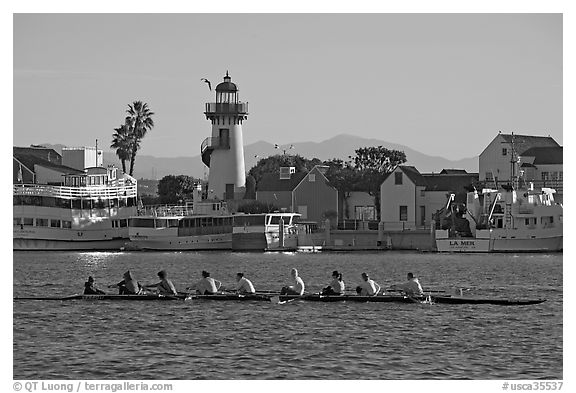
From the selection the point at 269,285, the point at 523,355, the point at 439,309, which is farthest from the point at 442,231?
the point at 523,355

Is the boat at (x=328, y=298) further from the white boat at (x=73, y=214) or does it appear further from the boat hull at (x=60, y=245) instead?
the boat hull at (x=60, y=245)

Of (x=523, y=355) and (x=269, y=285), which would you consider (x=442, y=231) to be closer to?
(x=269, y=285)

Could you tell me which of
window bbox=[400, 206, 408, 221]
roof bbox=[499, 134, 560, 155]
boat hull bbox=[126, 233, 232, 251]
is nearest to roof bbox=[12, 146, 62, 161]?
boat hull bbox=[126, 233, 232, 251]

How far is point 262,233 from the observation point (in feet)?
305

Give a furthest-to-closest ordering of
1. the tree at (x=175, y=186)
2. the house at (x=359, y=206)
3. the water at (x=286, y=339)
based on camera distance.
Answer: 1. the tree at (x=175, y=186)
2. the house at (x=359, y=206)
3. the water at (x=286, y=339)

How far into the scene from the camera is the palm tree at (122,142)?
114m

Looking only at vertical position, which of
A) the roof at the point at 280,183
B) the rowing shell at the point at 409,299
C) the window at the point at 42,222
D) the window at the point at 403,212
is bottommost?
the rowing shell at the point at 409,299

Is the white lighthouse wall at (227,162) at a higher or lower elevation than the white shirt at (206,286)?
higher

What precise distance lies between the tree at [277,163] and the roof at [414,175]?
62.0 feet

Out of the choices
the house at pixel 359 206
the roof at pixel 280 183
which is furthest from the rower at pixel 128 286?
the house at pixel 359 206

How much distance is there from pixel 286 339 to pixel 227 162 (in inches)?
2548

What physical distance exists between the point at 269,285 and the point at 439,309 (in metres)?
14.1

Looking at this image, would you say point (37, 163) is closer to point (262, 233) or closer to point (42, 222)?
point (42, 222)

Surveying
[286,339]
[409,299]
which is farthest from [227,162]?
[286,339]
